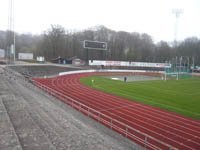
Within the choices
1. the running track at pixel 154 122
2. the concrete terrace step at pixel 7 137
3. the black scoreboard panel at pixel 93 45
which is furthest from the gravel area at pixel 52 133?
the black scoreboard panel at pixel 93 45

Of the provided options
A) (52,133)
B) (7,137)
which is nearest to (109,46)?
(52,133)

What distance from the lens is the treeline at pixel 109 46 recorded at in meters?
72.2

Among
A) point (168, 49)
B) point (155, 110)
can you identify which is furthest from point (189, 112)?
point (168, 49)

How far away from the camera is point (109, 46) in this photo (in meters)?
82.6

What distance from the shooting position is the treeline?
7219 centimetres

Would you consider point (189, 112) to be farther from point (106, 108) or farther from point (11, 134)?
point (11, 134)

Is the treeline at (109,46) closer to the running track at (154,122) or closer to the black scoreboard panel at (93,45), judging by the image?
the black scoreboard panel at (93,45)

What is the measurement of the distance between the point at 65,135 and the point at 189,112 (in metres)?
11.6

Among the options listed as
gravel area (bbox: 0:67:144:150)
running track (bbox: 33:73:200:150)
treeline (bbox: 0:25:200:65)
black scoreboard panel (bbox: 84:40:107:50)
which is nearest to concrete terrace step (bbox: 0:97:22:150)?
gravel area (bbox: 0:67:144:150)

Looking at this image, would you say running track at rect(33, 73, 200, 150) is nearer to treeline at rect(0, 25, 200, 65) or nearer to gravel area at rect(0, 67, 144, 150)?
gravel area at rect(0, 67, 144, 150)

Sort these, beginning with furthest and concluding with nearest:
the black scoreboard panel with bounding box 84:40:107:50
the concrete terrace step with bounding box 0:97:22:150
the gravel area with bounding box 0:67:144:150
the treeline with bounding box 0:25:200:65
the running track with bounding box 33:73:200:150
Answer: the treeline with bounding box 0:25:200:65 < the black scoreboard panel with bounding box 84:40:107:50 < the running track with bounding box 33:73:200:150 < the gravel area with bounding box 0:67:144:150 < the concrete terrace step with bounding box 0:97:22:150

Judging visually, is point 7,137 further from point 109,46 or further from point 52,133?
point 109,46

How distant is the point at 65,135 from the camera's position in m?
8.30

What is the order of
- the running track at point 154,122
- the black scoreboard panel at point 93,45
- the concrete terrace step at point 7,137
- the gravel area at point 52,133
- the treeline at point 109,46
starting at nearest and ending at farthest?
1. the concrete terrace step at point 7,137
2. the gravel area at point 52,133
3. the running track at point 154,122
4. the black scoreboard panel at point 93,45
5. the treeline at point 109,46
